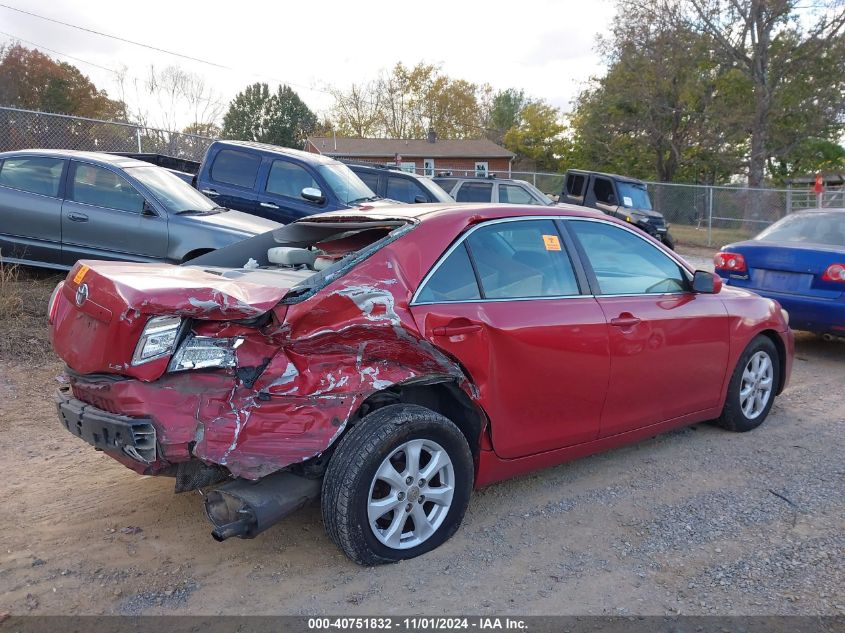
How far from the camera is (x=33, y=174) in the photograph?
26.1ft

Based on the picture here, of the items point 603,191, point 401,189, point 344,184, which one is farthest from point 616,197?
point 344,184

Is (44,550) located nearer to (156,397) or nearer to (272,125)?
(156,397)

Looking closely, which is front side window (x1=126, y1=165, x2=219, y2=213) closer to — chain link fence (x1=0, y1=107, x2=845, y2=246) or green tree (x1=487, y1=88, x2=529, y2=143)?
chain link fence (x1=0, y1=107, x2=845, y2=246)

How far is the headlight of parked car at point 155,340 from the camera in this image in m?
3.07

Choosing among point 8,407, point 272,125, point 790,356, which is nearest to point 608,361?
point 790,356

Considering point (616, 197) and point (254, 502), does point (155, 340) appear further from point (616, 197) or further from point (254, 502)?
point (616, 197)

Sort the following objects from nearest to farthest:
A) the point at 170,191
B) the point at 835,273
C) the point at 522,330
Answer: the point at 522,330
the point at 835,273
the point at 170,191

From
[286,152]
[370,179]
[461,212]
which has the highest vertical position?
[286,152]

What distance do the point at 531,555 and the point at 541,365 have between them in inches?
37.5

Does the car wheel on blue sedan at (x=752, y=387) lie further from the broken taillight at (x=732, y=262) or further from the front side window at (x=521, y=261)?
the broken taillight at (x=732, y=262)

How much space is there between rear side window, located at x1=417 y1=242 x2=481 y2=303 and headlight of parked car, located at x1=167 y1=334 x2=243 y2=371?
2.94 ft

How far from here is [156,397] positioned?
9.89 ft

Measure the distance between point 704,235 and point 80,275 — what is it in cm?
2231

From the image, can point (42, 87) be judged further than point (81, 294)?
Yes
